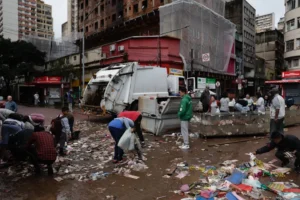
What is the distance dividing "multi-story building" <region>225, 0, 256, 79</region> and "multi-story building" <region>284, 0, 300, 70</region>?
26.2 ft

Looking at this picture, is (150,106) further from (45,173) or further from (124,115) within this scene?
(45,173)

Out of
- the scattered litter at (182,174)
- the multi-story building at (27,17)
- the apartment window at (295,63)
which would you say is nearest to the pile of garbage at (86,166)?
the scattered litter at (182,174)

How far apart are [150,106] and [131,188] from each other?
187 inches

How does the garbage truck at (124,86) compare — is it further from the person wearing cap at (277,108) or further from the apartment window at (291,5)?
the apartment window at (291,5)

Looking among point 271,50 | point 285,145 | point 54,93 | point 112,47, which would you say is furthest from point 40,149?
point 271,50

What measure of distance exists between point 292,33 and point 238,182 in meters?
38.9

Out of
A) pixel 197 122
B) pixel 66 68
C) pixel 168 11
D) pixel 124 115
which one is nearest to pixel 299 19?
Answer: pixel 168 11

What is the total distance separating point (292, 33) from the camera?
3672 cm

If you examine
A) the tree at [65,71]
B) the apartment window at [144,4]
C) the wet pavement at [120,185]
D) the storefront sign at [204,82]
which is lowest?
the wet pavement at [120,185]

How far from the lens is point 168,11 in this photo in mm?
25672

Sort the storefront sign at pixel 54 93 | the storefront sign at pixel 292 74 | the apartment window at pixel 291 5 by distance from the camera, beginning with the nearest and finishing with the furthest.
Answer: the storefront sign at pixel 292 74 → the storefront sign at pixel 54 93 → the apartment window at pixel 291 5

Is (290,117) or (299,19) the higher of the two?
(299,19)

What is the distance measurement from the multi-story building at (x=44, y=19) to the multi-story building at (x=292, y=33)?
321 feet

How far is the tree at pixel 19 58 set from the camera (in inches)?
1294
